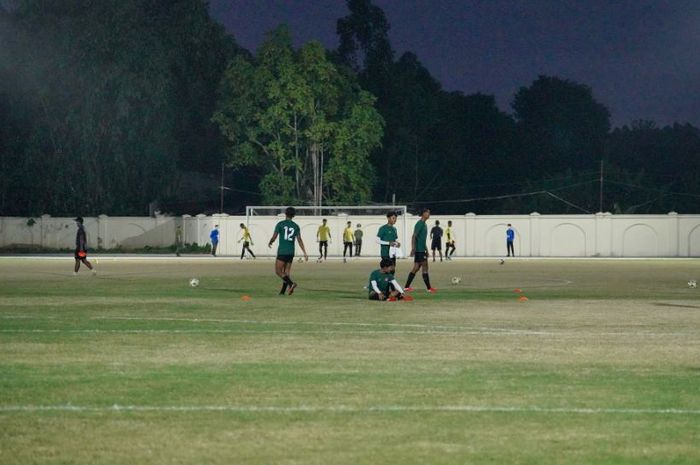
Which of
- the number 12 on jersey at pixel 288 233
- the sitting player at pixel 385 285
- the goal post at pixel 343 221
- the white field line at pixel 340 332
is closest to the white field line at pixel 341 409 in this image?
the white field line at pixel 340 332

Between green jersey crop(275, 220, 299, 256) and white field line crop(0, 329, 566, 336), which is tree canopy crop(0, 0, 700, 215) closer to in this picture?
green jersey crop(275, 220, 299, 256)

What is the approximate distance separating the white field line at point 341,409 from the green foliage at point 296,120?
70.2 metres

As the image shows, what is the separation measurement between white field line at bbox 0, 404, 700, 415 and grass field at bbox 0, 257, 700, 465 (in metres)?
0.02

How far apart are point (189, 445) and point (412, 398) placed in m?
2.93

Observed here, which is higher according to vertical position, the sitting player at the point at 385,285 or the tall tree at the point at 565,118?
the tall tree at the point at 565,118

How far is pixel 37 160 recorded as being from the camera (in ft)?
263

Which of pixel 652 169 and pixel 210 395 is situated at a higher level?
pixel 652 169

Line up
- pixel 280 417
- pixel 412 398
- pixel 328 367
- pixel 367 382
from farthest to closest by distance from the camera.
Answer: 1. pixel 328 367
2. pixel 367 382
3. pixel 412 398
4. pixel 280 417

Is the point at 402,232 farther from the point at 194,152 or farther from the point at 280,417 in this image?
the point at 280,417

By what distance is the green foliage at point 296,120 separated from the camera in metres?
81.1

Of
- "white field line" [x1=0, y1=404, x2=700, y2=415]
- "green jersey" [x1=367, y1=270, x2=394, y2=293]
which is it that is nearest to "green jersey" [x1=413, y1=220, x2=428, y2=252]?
"green jersey" [x1=367, y1=270, x2=394, y2=293]

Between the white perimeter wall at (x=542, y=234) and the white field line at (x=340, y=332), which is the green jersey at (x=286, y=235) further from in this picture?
the white perimeter wall at (x=542, y=234)

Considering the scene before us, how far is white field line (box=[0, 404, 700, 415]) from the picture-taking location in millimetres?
10555

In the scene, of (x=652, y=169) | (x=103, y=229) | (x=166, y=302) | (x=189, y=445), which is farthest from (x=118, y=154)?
(x=189, y=445)
